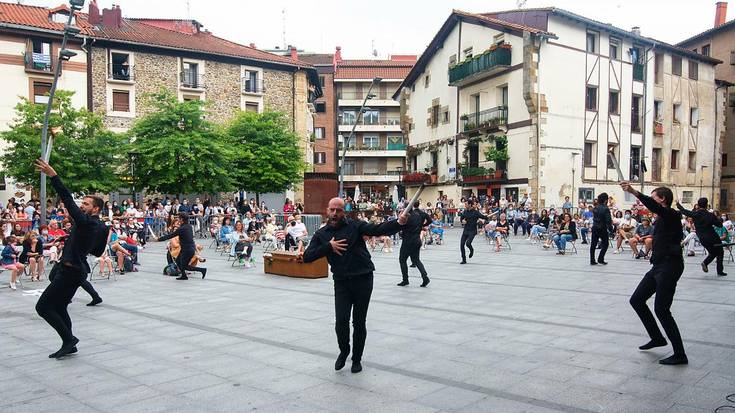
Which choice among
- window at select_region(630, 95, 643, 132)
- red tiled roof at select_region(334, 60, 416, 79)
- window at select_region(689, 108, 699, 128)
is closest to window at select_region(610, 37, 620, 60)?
window at select_region(630, 95, 643, 132)

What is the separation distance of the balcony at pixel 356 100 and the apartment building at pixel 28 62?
32.2 m

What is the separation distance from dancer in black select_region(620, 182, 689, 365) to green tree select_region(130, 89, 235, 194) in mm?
25745

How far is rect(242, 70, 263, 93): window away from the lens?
4284cm

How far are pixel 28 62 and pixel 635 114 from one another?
36.7 meters

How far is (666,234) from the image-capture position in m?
6.36

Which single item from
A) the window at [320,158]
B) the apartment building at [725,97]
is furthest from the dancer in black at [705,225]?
the window at [320,158]

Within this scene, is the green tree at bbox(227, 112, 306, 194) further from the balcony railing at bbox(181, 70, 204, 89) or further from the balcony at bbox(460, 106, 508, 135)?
the balcony at bbox(460, 106, 508, 135)

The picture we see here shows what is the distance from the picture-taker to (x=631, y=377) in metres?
5.53

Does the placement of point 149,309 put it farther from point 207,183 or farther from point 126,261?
point 207,183

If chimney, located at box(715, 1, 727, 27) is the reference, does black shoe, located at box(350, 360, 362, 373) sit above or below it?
below

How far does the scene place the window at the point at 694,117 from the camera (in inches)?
1576

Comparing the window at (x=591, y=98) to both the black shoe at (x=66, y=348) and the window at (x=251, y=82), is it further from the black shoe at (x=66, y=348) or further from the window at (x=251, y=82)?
the black shoe at (x=66, y=348)

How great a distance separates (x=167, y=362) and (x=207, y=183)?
987 inches

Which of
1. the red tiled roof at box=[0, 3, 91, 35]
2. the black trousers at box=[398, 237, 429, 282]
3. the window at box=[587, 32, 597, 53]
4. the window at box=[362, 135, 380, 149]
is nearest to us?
the black trousers at box=[398, 237, 429, 282]
